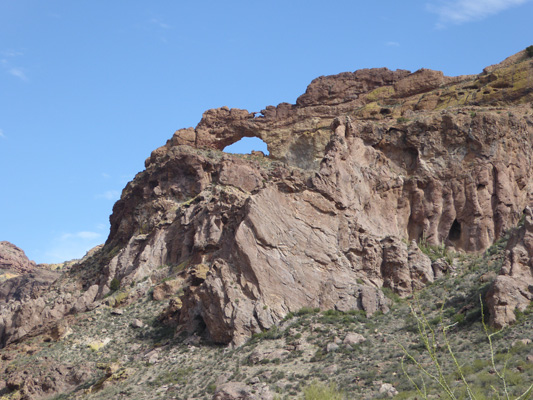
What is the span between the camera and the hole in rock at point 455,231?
5494cm

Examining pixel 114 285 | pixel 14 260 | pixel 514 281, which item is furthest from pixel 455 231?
pixel 14 260

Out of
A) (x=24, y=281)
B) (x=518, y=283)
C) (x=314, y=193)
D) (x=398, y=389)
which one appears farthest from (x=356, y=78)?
(x=24, y=281)

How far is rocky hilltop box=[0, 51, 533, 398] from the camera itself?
4753 cm

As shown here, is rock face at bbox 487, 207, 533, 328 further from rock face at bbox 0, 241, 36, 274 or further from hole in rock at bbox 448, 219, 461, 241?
rock face at bbox 0, 241, 36, 274

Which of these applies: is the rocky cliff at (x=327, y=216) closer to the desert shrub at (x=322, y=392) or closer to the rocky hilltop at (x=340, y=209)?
the rocky hilltop at (x=340, y=209)

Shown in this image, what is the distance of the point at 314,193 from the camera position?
2076 inches

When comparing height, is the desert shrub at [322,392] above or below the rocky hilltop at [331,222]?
below

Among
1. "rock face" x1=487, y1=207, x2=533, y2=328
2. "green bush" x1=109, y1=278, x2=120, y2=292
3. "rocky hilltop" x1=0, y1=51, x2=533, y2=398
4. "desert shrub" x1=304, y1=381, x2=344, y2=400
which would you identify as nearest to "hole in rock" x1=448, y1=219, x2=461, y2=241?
"rocky hilltop" x1=0, y1=51, x2=533, y2=398

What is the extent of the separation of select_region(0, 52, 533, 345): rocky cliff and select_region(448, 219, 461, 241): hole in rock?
156 mm

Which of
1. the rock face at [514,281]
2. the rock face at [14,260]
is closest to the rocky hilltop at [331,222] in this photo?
the rock face at [514,281]

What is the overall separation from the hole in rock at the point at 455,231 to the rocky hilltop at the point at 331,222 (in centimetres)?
9

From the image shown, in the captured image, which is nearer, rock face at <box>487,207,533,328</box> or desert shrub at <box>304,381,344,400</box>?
desert shrub at <box>304,381,344,400</box>

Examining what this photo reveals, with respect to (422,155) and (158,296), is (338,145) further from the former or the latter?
(158,296)

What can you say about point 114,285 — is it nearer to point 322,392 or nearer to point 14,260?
point 322,392
